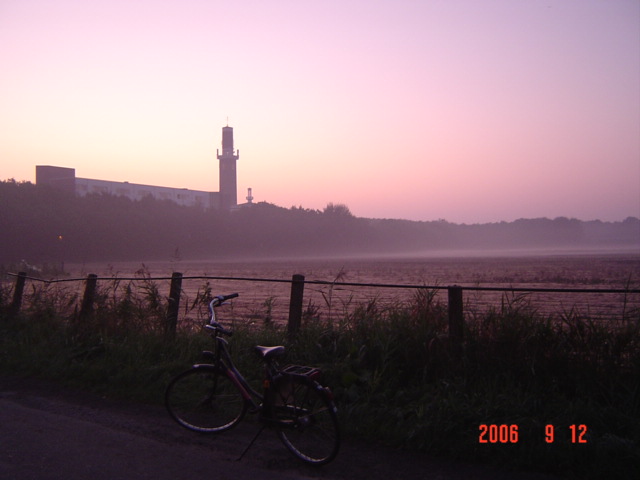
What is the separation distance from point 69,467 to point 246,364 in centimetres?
262

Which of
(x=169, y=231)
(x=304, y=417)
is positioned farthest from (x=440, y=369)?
(x=169, y=231)

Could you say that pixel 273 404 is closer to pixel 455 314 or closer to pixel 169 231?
pixel 455 314

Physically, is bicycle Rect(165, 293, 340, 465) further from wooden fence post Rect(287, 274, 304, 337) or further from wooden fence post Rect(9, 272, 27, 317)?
wooden fence post Rect(9, 272, 27, 317)

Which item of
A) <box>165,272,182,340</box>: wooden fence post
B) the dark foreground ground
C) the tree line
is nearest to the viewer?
the dark foreground ground

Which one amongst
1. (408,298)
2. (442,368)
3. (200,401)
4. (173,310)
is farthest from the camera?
(173,310)

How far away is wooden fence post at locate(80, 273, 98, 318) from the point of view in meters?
8.67

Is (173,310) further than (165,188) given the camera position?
No

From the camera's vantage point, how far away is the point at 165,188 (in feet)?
331

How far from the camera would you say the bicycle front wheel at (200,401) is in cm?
509

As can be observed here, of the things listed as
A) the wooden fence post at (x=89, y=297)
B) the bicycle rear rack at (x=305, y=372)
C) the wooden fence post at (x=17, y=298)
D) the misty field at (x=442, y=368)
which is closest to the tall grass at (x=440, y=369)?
the misty field at (x=442, y=368)

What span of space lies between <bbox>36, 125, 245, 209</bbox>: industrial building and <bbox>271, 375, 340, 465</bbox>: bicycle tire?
245ft

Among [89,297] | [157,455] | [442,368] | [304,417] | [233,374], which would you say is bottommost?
[157,455]
